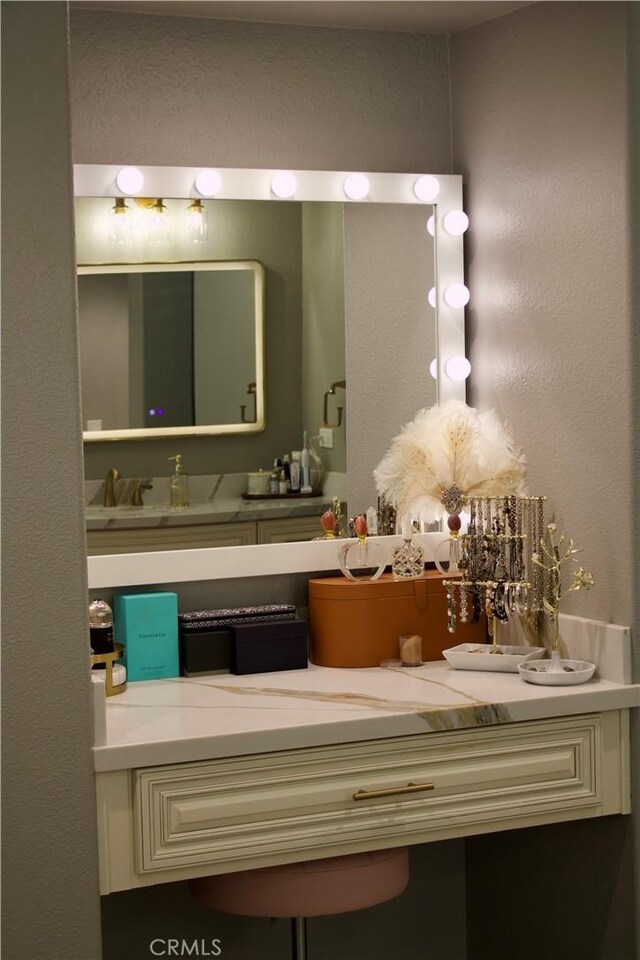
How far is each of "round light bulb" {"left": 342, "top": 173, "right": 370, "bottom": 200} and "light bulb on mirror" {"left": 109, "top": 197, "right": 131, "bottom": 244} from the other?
0.47 m

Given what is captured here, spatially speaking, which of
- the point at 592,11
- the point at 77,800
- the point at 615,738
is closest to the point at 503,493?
the point at 615,738

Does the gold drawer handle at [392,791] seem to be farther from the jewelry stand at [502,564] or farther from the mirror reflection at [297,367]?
the mirror reflection at [297,367]

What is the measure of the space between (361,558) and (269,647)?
0.97 feet

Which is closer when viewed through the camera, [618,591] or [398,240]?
[618,591]

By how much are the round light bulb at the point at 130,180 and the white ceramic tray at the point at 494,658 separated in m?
1.11

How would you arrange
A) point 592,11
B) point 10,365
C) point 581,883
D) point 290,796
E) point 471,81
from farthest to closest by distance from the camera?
1. point 471,81
2. point 581,883
3. point 592,11
4. point 290,796
5. point 10,365

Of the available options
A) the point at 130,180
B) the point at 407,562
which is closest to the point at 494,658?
the point at 407,562

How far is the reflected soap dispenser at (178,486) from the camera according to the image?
2432mm

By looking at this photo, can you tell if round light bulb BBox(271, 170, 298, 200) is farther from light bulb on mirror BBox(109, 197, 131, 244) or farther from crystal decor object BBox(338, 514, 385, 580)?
crystal decor object BBox(338, 514, 385, 580)

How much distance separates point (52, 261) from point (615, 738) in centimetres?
131

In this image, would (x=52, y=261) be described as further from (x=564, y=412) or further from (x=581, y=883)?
(x=581, y=883)

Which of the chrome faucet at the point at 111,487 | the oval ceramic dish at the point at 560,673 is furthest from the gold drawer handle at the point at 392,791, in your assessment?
the chrome faucet at the point at 111,487

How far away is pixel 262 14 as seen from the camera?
8.04ft

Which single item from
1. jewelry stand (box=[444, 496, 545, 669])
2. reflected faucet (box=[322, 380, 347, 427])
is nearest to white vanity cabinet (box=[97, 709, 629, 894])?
jewelry stand (box=[444, 496, 545, 669])
